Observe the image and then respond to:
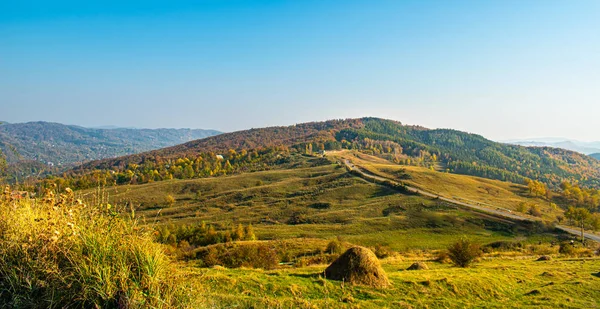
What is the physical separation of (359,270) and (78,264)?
593 inches

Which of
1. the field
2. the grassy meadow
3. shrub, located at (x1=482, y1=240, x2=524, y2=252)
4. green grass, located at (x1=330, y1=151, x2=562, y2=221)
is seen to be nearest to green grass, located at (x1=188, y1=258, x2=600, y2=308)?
the grassy meadow

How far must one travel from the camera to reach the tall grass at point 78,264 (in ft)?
19.2

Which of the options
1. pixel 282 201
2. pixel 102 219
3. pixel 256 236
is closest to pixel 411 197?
pixel 282 201

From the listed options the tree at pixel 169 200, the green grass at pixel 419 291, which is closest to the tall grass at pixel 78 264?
the green grass at pixel 419 291

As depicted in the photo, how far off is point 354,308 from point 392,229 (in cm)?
6987

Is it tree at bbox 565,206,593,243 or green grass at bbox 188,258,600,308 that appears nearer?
green grass at bbox 188,258,600,308

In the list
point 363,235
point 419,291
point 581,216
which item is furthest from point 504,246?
point 419,291

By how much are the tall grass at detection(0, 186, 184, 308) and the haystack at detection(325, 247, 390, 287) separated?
13358mm

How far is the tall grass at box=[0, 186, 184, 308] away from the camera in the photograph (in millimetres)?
5867

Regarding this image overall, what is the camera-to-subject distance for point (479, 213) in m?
86.5

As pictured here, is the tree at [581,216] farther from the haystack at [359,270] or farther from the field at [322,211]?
the haystack at [359,270]

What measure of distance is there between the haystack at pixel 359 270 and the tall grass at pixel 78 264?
13358mm

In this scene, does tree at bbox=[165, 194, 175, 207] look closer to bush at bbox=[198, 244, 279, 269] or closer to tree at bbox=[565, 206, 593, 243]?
bush at bbox=[198, 244, 279, 269]

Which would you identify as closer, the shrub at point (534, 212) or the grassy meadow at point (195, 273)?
the grassy meadow at point (195, 273)
